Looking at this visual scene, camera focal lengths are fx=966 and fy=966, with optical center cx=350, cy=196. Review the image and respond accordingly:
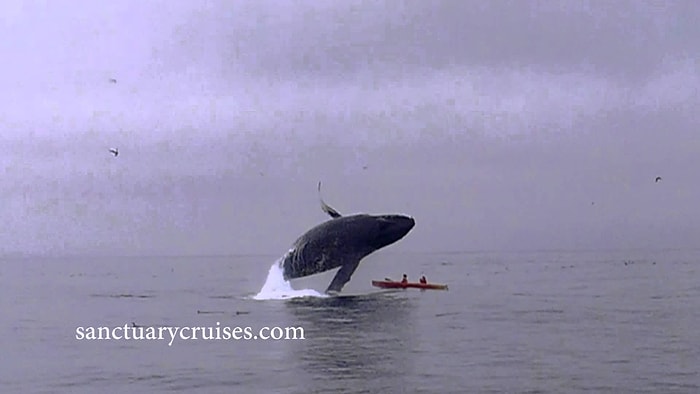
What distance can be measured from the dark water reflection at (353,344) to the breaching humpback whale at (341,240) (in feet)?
8.14

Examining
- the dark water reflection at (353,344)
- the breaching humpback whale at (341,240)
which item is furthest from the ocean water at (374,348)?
the breaching humpback whale at (341,240)

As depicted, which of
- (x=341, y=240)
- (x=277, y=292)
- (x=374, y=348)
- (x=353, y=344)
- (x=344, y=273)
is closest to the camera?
(x=374, y=348)

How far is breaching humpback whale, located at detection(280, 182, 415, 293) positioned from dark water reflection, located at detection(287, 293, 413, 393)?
2.48 metres

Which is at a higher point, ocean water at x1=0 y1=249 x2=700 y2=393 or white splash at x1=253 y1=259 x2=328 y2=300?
white splash at x1=253 y1=259 x2=328 y2=300

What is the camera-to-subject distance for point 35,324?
52.3 meters

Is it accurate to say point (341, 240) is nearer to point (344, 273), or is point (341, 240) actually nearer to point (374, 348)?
point (344, 273)

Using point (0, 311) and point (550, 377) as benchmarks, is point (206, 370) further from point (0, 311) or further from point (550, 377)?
point (0, 311)

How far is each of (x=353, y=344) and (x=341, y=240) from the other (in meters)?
11.9

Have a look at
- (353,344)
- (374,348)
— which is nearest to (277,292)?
(353,344)

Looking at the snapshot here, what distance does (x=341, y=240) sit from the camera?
48.0m

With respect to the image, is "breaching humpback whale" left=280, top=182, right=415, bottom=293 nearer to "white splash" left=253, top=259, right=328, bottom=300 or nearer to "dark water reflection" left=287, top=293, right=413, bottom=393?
"dark water reflection" left=287, top=293, right=413, bottom=393

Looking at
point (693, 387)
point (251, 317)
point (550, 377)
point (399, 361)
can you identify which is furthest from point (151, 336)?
point (693, 387)

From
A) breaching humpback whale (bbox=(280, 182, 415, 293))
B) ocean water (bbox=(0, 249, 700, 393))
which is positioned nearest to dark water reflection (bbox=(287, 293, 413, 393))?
ocean water (bbox=(0, 249, 700, 393))

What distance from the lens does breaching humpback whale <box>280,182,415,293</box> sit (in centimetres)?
4788
